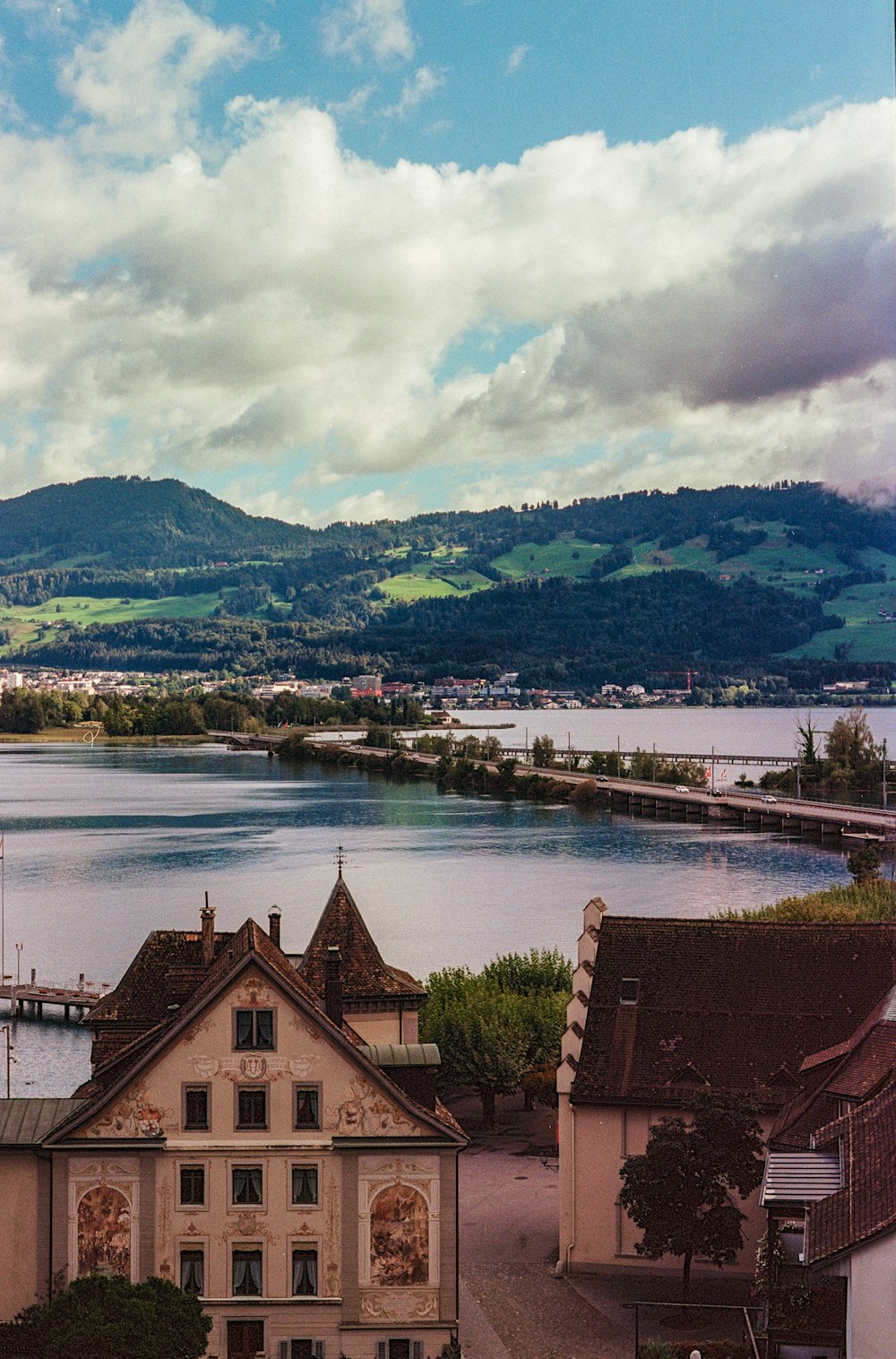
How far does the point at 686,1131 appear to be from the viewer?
1603 centimetres

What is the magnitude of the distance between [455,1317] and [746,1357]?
260 cm

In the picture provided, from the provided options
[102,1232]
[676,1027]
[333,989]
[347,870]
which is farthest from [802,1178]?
[347,870]

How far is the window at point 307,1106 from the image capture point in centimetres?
1381

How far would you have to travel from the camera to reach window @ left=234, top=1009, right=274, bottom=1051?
13734 millimetres

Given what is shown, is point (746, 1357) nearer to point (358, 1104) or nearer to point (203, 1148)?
point (358, 1104)

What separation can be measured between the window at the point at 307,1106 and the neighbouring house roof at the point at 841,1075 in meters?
4.30

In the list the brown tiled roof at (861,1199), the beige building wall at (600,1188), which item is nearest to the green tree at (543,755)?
the beige building wall at (600,1188)

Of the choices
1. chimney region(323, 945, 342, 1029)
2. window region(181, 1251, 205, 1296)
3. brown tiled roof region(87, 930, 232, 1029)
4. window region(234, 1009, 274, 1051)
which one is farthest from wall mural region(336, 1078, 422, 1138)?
brown tiled roof region(87, 930, 232, 1029)

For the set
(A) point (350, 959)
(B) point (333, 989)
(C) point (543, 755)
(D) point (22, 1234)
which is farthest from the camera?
(C) point (543, 755)

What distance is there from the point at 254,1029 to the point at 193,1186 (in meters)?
1.47

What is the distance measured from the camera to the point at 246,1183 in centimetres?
1391

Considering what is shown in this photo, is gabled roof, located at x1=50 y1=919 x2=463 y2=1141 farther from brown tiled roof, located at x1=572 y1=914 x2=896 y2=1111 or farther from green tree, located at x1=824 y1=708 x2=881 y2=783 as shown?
green tree, located at x1=824 y1=708 x2=881 y2=783

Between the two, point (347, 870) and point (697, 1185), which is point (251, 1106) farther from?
point (347, 870)

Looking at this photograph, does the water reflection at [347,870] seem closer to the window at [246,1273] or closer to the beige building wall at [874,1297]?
the window at [246,1273]
